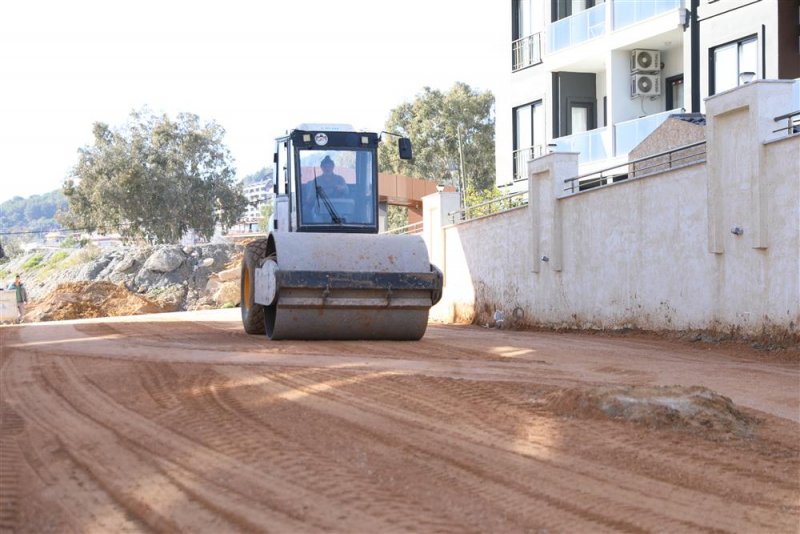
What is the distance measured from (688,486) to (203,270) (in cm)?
4422

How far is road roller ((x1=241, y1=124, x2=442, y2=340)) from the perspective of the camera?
14.4 metres

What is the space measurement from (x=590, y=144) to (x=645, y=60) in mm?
2695

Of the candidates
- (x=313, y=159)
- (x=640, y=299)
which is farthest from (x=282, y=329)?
(x=640, y=299)

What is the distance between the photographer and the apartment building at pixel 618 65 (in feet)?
76.7

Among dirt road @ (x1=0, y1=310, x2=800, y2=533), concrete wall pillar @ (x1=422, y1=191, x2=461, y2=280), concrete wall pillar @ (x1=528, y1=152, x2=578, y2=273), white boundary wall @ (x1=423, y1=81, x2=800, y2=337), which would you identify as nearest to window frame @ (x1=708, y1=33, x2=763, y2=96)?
concrete wall pillar @ (x1=528, y1=152, x2=578, y2=273)

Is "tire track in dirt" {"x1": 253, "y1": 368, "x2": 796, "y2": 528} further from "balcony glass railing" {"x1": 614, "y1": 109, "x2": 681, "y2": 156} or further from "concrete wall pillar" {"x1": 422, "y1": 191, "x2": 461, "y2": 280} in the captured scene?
"balcony glass railing" {"x1": 614, "y1": 109, "x2": 681, "y2": 156}

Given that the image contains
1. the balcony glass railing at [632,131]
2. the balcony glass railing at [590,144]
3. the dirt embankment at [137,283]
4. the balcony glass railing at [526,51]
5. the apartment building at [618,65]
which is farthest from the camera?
the dirt embankment at [137,283]

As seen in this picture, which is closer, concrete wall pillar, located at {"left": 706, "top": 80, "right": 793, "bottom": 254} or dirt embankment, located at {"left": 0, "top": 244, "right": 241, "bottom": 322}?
concrete wall pillar, located at {"left": 706, "top": 80, "right": 793, "bottom": 254}

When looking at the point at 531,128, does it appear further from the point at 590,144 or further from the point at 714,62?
the point at 714,62

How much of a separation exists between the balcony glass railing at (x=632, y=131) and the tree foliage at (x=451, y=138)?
3119 cm

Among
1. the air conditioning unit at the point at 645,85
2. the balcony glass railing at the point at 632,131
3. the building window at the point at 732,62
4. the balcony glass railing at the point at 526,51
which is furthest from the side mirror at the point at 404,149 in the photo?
the balcony glass railing at the point at 526,51

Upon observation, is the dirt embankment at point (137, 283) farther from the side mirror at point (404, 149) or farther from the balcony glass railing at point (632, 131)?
the side mirror at point (404, 149)

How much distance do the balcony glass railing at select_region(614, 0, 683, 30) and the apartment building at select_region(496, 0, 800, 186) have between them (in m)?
0.03

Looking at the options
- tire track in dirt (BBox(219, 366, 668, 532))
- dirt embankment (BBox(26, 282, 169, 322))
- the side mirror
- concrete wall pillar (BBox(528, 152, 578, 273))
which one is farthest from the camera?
dirt embankment (BBox(26, 282, 169, 322))
